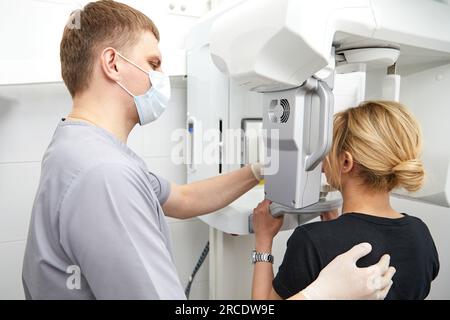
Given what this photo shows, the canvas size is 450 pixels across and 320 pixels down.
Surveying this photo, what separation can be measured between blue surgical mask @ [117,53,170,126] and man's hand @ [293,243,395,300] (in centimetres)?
60

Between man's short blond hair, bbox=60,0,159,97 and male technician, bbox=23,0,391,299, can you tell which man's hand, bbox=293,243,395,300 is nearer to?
male technician, bbox=23,0,391,299

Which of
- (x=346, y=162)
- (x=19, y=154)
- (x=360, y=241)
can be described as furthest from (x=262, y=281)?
(x=19, y=154)

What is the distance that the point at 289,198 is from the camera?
2.97 ft

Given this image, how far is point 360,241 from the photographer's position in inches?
34.1

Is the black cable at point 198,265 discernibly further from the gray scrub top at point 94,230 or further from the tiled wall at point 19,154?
the gray scrub top at point 94,230

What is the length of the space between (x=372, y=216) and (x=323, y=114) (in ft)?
1.00

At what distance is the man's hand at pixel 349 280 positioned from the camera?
808 mm

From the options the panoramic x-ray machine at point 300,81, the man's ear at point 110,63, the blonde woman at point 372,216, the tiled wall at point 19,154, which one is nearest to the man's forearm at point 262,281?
the blonde woman at point 372,216

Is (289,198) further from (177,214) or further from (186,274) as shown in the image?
(186,274)

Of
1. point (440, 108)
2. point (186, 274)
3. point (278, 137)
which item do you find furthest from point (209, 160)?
point (440, 108)

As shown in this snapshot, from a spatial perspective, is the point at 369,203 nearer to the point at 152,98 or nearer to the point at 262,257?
the point at 262,257
